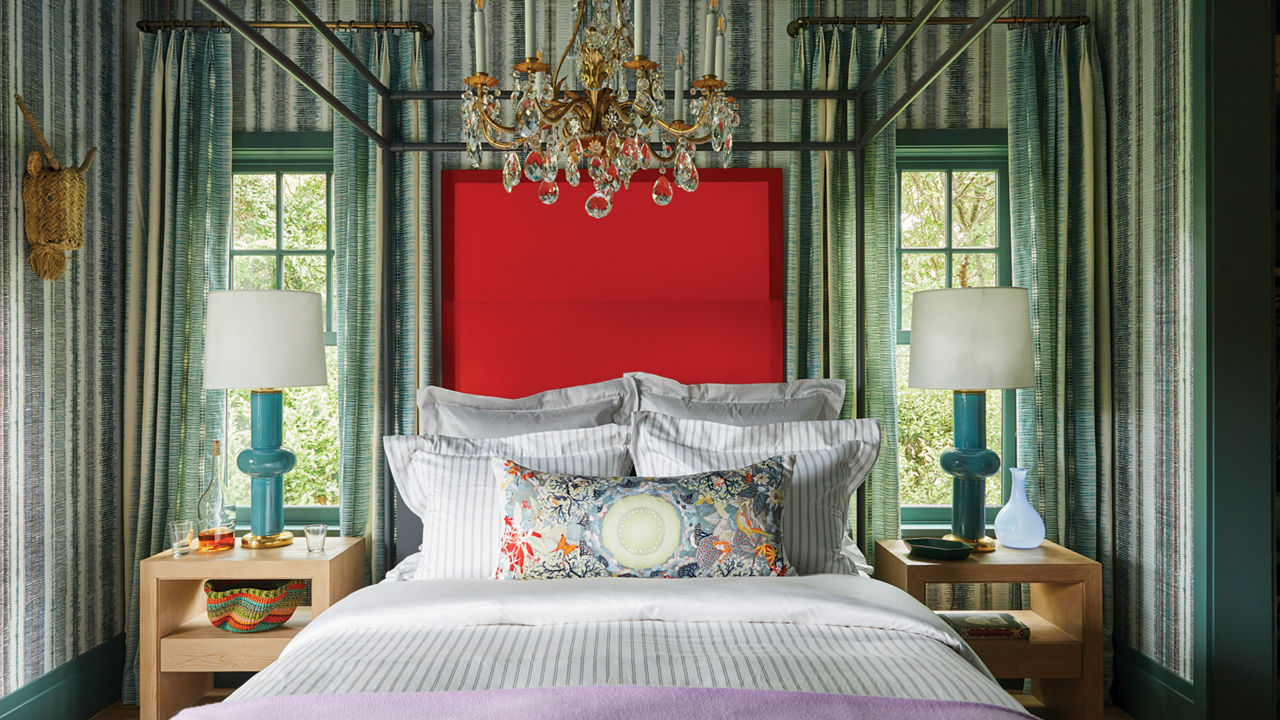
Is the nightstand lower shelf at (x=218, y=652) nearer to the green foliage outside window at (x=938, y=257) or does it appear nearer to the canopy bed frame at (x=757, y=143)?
the canopy bed frame at (x=757, y=143)

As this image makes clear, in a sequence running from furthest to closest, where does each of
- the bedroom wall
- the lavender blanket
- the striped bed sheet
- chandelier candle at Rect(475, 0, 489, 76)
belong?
the bedroom wall < chandelier candle at Rect(475, 0, 489, 76) < the striped bed sheet < the lavender blanket

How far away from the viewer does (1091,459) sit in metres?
3.21

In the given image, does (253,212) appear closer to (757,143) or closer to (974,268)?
(757,143)

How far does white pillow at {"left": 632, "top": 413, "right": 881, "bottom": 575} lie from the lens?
244 cm

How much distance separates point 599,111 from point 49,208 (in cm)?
199

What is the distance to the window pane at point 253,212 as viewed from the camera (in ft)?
11.3

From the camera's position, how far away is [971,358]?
110 inches

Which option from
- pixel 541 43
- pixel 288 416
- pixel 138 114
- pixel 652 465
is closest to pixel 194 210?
pixel 138 114

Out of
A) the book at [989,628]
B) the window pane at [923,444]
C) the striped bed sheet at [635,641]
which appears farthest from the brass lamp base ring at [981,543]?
the striped bed sheet at [635,641]

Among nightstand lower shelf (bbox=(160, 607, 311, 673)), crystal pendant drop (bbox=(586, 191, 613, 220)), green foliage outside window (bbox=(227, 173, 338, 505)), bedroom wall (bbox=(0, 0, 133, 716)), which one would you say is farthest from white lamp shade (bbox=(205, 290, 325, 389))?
crystal pendant drop (bbox=(586, 191, 613, 220))

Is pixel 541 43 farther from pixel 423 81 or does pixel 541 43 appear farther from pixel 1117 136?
pixel 1117 136

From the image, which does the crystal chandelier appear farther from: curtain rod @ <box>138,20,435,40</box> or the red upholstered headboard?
curtain rod @ <box>138,20,435,40</box>

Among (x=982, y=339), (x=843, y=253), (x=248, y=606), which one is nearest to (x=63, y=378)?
(x=248, y=606)

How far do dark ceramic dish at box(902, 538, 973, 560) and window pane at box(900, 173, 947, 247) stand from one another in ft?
4.22
